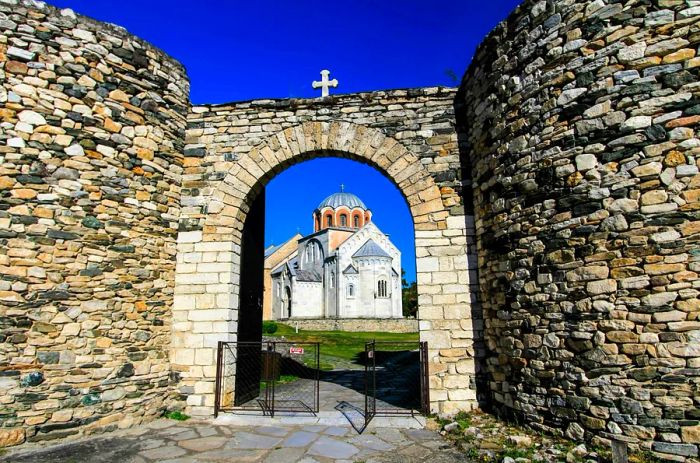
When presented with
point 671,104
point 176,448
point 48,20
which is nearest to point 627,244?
point 671,104

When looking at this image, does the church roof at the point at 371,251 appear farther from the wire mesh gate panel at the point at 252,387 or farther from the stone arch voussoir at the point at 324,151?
the stone arch voussoir at the point at 324,151

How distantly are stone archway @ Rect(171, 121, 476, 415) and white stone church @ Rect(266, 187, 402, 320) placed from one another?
32398 millimetres

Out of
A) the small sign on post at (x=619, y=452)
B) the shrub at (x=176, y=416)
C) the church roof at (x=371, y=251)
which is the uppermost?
the church roof at (x=371, y=251)

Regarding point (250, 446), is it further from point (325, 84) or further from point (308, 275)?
point (308, 275)

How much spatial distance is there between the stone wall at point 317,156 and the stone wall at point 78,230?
458 mm

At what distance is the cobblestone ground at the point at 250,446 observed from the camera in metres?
4.59

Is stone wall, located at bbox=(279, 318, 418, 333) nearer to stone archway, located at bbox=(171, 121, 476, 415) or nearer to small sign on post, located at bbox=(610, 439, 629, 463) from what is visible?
stone archway, located at bbox=(171, 121, 476, 415)

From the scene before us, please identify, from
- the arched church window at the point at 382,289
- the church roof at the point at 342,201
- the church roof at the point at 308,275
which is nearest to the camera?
the arched church window at the point at 382,289

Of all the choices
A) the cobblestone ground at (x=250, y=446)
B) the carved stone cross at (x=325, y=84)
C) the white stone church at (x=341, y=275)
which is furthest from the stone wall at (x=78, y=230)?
the white stone church at (x=341, y=275)

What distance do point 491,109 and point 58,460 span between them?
22.4 feet

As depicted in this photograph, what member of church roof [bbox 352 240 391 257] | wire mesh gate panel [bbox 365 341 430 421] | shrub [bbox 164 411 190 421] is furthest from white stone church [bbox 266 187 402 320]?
shrub [bbox 164 411 190 421]

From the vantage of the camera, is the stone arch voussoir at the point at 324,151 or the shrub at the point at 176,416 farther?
the stone arch voussoir at the point at 324,151

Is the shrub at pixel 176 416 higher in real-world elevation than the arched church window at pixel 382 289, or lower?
lower

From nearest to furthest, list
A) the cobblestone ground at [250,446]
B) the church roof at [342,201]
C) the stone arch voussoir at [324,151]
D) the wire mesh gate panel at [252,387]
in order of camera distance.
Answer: the cobblestone ground at [250,446]
the wire mesh gate panel at [252,387]
the stone arch voussoir at [324,151]
the church roof at [342,201]
